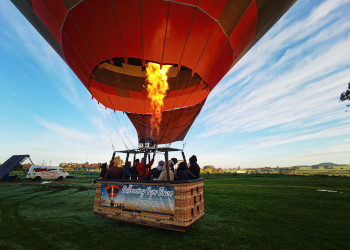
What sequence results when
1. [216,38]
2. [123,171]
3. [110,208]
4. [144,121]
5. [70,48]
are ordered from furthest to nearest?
[144,121], [70,48], [216,38], [123,171], [110,208]

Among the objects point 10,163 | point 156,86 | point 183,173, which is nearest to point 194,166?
point 183,173

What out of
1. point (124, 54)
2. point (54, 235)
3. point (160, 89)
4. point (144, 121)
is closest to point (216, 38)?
point (124, 54)

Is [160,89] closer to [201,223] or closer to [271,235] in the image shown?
[201,223]

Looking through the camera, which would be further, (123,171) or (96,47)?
(96,47)

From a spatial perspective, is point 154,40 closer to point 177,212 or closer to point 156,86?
point 156,86

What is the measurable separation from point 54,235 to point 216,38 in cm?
934

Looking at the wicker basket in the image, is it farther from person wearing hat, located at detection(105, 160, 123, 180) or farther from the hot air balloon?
person wearing hat, located at detection(105, 160, 123, 180)

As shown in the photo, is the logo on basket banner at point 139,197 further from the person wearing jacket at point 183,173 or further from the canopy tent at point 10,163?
the canopy tent at point 10,163

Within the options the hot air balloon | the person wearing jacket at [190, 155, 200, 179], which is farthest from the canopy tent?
the person wearing jacket at [190, 155, 200, 179]

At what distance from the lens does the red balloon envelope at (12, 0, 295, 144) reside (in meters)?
6.82

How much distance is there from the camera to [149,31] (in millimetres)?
7422

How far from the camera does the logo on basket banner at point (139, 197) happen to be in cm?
446

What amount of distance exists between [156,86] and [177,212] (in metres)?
9.08

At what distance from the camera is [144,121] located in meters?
16.6
